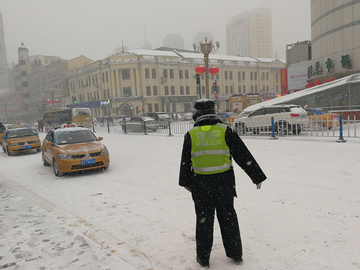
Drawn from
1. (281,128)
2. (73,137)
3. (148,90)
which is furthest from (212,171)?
(148,90)

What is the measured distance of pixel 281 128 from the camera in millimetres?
14484

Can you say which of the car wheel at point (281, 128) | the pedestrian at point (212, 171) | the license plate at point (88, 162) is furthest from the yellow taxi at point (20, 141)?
the pedestrian at point (212, 171)

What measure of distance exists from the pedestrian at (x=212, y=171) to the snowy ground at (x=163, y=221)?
13.5 inches

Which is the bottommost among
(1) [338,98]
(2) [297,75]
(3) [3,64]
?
(1) [338,98]

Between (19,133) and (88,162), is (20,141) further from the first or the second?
(88,162)

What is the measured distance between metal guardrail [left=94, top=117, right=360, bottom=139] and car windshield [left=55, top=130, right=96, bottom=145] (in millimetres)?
8742

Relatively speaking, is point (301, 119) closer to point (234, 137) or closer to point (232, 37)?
point (234, 137)

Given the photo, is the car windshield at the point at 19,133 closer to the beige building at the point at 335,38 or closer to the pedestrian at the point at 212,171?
the pedestrian at the point at 212,171

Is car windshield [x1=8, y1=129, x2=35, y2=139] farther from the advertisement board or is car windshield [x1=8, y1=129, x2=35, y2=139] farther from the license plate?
the advertisement board

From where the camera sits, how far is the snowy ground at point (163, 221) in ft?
10.9

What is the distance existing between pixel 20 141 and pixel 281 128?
42.2 feet

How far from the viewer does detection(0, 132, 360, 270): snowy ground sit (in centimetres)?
331

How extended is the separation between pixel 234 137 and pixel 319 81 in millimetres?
28285

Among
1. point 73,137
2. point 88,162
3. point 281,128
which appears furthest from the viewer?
point 281,128
